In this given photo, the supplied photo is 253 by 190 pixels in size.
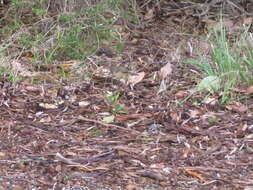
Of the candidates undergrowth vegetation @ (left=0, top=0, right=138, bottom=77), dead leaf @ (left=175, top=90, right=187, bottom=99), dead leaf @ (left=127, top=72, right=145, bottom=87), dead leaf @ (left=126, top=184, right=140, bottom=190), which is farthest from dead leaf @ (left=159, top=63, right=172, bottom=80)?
dead leaf @ (left=126, top=184, right=140, bottom=190)

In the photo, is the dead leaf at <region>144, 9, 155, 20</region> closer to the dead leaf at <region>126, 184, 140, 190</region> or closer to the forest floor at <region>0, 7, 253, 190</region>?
the forest floor at <region>0, 7, 253, 190</region>

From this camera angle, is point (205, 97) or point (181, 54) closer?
point (205, 97)

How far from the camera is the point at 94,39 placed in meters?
5.09

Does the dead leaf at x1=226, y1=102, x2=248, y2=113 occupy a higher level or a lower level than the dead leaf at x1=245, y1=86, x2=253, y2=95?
lower

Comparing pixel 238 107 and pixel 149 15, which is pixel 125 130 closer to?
pixel 238 107

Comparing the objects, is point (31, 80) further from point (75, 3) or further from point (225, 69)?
point (225, 69)

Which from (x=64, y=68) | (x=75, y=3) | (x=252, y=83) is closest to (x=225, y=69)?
(x=252, y=83)

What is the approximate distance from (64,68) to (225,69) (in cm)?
129

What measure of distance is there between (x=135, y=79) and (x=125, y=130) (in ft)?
2.86

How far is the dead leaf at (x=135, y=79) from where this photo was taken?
4456 mm

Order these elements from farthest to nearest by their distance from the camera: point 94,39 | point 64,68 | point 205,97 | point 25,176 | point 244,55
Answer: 1. point 94,39
2. point 64,68
3. point 244,55
4. point 205,97
5. point 25,176

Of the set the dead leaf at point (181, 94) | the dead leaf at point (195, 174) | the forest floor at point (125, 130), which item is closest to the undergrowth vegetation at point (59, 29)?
the forest floor at point (125, 130)

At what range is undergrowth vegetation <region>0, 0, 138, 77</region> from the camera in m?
4.87

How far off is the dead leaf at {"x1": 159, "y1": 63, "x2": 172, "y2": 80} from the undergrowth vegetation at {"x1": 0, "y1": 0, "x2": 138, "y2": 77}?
614 mm
